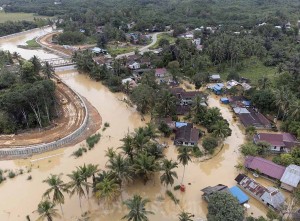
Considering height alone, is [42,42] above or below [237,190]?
below

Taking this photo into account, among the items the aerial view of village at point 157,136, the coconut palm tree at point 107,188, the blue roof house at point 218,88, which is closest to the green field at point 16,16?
the aerial view of village at point 157,136

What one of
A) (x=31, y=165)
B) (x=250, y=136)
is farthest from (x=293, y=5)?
(x=31, y=165)

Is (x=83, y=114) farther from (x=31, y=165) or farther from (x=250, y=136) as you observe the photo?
(x=250, y=136)

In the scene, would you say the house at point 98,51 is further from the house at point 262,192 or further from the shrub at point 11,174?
the house at point 262,192

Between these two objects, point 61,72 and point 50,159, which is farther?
point 61,72

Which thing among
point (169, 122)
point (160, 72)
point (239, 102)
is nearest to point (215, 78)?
point (160, 72)

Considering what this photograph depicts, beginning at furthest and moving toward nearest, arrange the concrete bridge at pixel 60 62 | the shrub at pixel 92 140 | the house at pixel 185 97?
the concrete bridge at pixel 60 62
the house at pixel 185 97
the shrub at pixel 92 140
